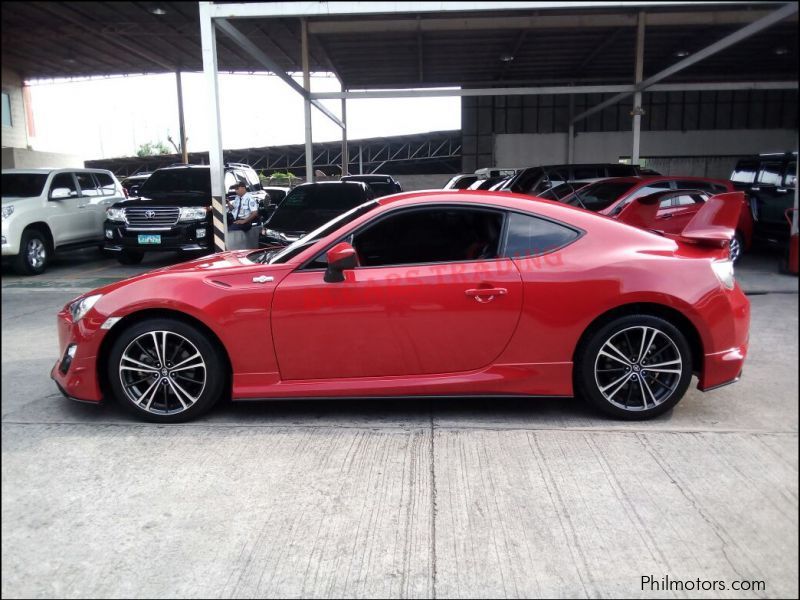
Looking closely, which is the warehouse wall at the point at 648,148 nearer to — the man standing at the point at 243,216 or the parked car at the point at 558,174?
the parked car at the point at 558,174

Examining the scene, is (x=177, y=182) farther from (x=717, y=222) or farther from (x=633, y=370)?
(x=717, y=222)

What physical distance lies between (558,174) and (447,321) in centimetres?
1043

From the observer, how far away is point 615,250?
12.6ft

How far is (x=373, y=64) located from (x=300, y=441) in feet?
60.5

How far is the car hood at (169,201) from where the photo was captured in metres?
10.9

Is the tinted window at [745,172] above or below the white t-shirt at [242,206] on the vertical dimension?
above

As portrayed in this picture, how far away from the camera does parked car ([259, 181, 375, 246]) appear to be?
30.5ft

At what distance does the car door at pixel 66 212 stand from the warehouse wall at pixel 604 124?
2003 centimetres

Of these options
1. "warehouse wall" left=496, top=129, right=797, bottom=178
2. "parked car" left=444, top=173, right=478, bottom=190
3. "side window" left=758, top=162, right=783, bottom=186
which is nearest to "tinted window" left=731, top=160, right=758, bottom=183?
"side window" left=758, top=162, right=783, bottom=186

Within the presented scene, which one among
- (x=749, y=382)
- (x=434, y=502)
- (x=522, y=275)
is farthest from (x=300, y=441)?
(x=749, y=382)

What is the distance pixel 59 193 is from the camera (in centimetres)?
1152

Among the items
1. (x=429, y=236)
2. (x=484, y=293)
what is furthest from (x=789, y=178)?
(x=484, y=293)

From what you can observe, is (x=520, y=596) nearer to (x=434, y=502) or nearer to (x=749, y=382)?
(x=434, y=502)

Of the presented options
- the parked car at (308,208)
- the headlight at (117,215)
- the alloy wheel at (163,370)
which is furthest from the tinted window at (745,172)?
the alloy wheel at (163,370)
